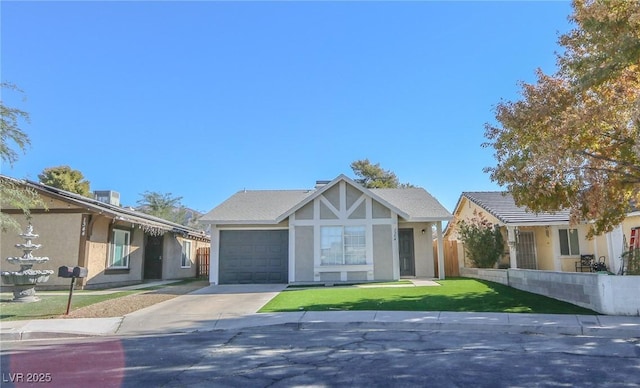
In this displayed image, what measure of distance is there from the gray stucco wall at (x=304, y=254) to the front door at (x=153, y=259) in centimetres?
817

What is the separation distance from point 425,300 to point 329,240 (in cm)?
690

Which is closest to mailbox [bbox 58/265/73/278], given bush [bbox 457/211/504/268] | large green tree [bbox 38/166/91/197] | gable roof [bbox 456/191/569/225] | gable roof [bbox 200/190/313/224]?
gable roof [bbox 200/190/313/224]

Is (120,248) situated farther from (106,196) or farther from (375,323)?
(375,323)

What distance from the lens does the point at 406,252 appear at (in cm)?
2061

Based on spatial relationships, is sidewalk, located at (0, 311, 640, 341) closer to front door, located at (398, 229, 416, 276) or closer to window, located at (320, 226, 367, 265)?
window, located at (320, 226, 367, 265)

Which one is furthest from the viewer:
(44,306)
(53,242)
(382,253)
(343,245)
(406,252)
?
(406,252)

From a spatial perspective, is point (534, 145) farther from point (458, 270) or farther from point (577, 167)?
point (458, 270)

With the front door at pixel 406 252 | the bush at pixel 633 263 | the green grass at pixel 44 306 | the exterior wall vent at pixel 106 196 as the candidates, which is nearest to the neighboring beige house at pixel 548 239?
the front door at pixel 406 252

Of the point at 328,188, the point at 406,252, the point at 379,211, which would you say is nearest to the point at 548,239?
the point at 406,252

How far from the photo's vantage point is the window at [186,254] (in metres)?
25.8

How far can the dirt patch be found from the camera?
11.5m

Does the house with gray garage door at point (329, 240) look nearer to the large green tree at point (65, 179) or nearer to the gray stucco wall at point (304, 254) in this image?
the gray stucco wall at point (304, 254)

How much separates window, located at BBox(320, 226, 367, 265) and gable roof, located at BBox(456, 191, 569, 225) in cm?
575

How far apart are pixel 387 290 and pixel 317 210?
17.0ft
